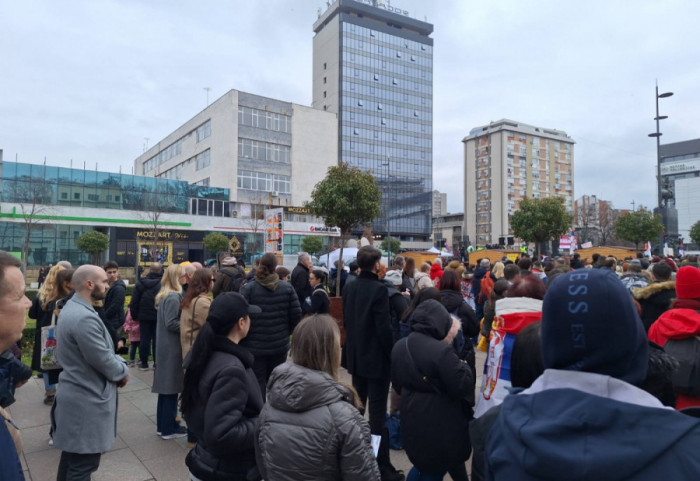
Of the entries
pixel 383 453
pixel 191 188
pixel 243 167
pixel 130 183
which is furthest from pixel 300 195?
pixel 383 453

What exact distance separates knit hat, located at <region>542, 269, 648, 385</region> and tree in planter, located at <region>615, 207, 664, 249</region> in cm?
3348

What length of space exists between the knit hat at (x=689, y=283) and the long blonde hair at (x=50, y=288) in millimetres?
6507

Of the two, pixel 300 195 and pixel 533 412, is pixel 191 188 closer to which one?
pixel 300 195

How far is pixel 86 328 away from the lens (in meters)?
3.33

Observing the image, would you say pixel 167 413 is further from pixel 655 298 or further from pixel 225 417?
pixel 655 298

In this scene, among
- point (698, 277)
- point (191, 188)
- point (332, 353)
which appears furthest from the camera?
point (191, 188)

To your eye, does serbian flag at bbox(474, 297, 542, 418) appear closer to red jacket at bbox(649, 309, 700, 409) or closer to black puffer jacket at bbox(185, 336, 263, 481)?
red jacket at bbox(649, 309, 700, 409)

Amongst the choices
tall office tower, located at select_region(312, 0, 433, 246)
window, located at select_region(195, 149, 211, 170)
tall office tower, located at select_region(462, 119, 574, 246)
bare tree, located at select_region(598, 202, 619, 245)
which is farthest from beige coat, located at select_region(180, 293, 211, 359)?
tall office tower, located at select_region(462, 119, 574, 246)

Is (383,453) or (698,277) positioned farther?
(383,453)

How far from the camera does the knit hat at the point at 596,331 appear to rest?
120 centimetres

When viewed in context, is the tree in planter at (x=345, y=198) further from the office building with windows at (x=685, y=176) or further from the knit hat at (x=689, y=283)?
the office building with windows at (x=685, y=176)

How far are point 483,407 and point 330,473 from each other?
1.60 metres

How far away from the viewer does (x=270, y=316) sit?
5.21 meters

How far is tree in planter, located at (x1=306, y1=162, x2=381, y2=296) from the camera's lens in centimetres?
1532
